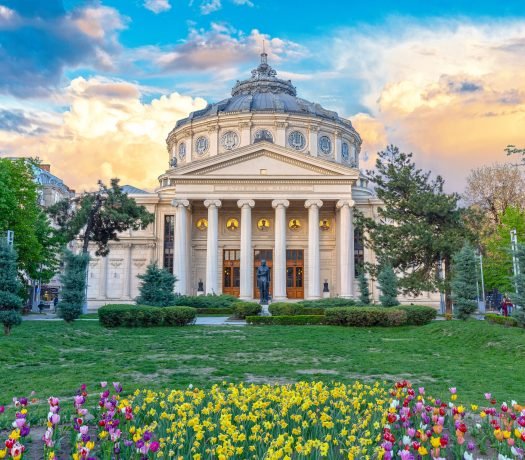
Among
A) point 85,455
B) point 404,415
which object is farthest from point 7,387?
point 404,415

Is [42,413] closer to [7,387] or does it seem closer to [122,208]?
[7,387]

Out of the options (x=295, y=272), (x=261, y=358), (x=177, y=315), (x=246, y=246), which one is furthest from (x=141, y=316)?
(x=295, y=272)

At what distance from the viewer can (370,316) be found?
2770cm

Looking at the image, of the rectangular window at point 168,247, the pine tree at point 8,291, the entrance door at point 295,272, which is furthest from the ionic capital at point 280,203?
the pine tree at point 8,291

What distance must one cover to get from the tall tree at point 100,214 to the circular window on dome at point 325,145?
28.6 meters

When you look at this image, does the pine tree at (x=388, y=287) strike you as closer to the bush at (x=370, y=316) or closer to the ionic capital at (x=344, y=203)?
the bush at (x=370, y=316)

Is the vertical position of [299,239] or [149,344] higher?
[299,239]

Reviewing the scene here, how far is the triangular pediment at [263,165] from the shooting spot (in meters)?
48.8

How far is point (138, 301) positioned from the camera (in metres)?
31.8

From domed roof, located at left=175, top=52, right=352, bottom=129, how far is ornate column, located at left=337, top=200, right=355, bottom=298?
18380 millimetres

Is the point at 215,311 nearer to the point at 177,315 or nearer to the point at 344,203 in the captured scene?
the point at 177,315

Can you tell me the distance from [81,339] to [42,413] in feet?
41.6

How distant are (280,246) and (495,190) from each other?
2071 cm

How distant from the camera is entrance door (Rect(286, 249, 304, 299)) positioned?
5234 cm
